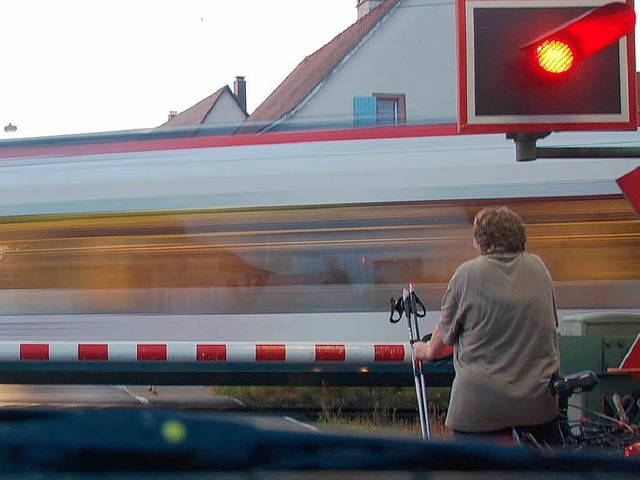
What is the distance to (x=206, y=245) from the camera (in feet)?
32.2

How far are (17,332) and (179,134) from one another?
2592 mm

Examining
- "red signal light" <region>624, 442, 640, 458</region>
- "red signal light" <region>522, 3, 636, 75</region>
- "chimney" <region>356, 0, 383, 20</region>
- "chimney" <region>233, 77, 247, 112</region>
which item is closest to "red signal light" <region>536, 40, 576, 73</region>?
"red signal light" <region>522, 3, 636, 75</region>

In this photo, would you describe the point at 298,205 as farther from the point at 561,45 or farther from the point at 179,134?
the point at 561,45

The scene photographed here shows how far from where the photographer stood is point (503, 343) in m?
3.79

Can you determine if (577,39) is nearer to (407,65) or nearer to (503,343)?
(503,343)

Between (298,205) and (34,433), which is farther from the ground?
(298,205)

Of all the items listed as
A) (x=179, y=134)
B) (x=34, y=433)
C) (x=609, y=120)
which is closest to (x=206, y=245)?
(x=179, y=134)

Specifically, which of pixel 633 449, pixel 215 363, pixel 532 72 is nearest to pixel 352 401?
pixel 215 363

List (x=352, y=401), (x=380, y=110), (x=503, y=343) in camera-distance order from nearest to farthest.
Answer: (x=503, y=343) < (x=352, y=401) < (x=380, y=110)

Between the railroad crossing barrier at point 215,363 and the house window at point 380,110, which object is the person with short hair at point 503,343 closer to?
the railroad crossing barrier at point 215,363

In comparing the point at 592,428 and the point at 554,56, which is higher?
the point at 554,56

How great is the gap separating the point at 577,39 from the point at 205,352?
535 centimetres

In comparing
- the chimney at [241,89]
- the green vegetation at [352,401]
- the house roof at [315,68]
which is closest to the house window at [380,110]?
the house roof at [315,68]

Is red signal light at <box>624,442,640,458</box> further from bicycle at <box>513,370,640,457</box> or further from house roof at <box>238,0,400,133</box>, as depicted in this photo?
house roof at <box>238,0,400,133</box>
